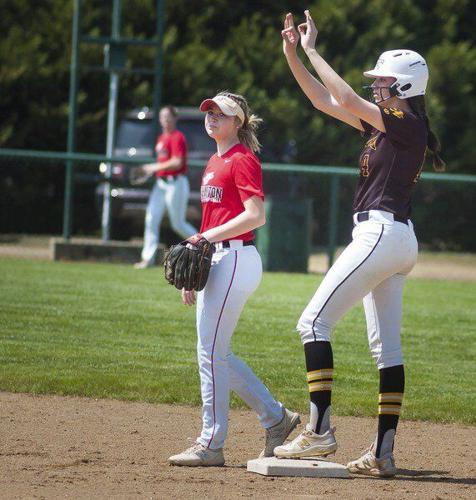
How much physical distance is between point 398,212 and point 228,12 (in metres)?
20.4

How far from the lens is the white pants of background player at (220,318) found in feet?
19.3

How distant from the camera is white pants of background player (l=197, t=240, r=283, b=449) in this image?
589cm

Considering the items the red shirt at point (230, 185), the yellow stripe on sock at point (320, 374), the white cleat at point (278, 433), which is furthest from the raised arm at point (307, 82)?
the white cleat at point (278, 433)

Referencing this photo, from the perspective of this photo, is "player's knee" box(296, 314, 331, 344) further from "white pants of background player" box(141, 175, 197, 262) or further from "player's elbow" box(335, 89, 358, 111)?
"white pants of background player" box(141, 175, 197, 262)

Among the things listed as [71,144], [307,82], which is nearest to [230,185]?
[307,82]

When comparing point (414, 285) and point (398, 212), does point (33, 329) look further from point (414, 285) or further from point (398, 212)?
point (414, 285)

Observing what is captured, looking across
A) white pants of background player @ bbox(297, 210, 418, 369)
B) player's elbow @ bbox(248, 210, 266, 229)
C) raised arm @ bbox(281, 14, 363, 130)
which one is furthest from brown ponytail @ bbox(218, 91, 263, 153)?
white pants of background player @ bbox(297, 210, 418, 369)

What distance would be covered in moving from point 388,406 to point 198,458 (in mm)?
992

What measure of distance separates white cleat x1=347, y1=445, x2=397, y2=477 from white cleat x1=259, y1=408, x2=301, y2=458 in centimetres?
40

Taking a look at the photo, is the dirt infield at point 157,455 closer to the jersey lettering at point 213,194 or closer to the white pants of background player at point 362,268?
the white pants of background player at point 362,268

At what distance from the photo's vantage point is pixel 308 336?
230 inches

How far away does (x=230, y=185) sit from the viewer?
588cm

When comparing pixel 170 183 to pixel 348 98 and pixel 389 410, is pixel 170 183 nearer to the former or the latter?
pixel 389 410

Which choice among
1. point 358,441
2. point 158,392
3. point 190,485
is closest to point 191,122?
point 158,392
